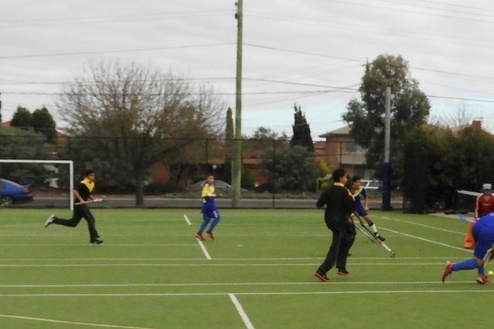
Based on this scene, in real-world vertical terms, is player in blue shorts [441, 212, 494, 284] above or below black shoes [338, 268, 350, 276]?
above

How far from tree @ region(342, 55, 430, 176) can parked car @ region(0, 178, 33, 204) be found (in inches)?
1283

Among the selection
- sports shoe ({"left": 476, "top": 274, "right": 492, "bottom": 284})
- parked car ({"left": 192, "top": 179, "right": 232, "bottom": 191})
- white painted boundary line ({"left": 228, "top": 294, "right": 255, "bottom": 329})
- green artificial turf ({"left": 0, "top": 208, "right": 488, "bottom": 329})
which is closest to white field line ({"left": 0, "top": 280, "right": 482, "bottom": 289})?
green artificial turf ({"left": 0, "top": 208, "right": 488, "bottom": 329})

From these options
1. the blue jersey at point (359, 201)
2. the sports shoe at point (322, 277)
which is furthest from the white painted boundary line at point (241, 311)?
the blue jersey at point (359, 201)

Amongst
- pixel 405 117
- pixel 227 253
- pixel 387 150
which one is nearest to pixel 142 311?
pixel 227 253

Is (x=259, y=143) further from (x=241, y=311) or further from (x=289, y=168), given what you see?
(x=241, y=311)

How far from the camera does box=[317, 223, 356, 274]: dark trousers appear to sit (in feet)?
51.4

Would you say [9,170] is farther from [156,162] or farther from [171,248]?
[171,248]

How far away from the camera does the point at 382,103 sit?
7050 centimetres

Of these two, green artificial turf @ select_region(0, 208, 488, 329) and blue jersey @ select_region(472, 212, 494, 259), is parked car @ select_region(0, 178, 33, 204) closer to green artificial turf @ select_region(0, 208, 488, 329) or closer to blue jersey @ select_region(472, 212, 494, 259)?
green artificial turf @ select_region(0, 208, 488, 329)

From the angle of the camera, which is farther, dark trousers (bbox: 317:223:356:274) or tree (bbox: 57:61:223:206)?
tree (bbox: 57:61:223:206)

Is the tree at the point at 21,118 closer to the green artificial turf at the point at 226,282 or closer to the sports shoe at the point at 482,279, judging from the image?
the green artificial turf at the point at 226,282

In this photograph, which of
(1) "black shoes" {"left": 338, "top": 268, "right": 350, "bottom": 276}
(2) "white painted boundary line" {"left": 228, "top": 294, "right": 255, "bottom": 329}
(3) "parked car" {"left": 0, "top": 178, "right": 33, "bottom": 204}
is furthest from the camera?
(3) "parked car" {"left": 0, "top": 178, "right": 33, "bottom": 204}

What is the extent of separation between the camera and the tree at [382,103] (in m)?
69.8

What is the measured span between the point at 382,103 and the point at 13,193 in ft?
115
